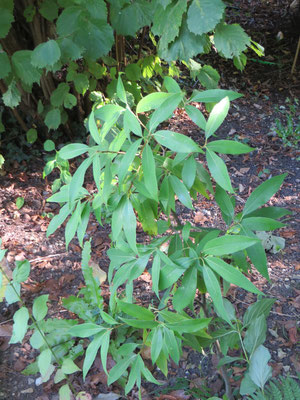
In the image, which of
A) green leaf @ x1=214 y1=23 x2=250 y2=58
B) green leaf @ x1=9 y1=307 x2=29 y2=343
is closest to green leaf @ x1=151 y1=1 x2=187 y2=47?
green leaf @ x1=214 y1=23 x2=250 y2=58

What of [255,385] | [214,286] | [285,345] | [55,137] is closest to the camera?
[214,286]

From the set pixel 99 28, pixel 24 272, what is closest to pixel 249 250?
pixel 24 272

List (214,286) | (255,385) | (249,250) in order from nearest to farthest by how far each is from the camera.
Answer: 1. (214,286)
2. (249,250)
3. (255,385)

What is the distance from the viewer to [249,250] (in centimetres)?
101

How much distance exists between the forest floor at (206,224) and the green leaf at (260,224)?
85 cm

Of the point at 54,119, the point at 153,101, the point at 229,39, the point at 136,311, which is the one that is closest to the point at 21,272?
the point at 136,311

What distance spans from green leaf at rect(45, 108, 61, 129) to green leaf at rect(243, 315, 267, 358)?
2112 millimetres

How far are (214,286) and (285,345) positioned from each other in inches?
47.6

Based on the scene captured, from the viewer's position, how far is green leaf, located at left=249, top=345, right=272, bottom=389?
126cm

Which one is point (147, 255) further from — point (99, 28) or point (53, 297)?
point (99, 28)

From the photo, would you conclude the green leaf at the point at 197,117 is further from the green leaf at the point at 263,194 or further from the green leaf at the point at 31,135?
the green leaf at the point at 31,135

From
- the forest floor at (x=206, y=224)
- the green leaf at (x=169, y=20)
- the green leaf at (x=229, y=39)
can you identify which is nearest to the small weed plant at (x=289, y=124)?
the forest floor at (x=206, y=224)

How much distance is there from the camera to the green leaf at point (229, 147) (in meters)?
0.88

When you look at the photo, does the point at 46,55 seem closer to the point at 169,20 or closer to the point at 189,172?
the point at 169,20
